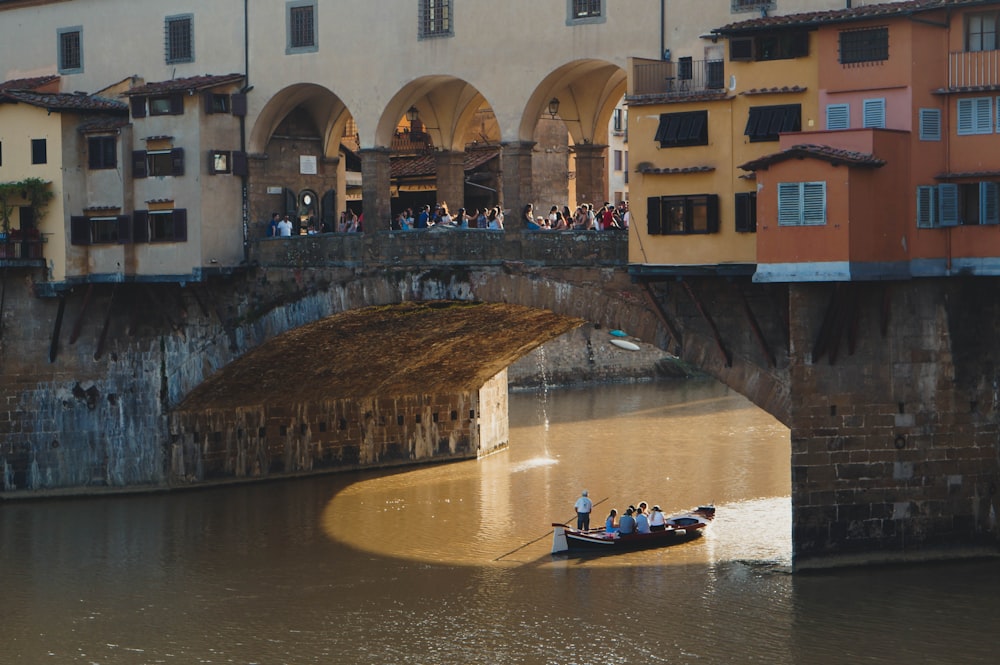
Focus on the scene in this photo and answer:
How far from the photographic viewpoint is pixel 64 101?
3972cm

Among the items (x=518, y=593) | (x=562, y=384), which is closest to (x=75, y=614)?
(x=518, y=593)

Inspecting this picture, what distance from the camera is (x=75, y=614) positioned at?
30.0 metres

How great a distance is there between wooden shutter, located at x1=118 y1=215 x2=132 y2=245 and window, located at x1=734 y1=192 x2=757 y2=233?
15288 millimetres

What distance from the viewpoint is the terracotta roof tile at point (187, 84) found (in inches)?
1505

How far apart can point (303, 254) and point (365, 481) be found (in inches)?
291

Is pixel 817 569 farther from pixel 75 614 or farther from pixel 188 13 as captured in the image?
pixel 188 13

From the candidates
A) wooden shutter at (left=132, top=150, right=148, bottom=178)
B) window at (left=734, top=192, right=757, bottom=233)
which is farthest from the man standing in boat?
wooden shutter at (left=132, top=150, right=148, bottom=178)

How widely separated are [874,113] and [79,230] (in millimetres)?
18924

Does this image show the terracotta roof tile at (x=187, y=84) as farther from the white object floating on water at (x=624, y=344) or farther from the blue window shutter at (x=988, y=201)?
the white object floating on water at (x=624, y=344)

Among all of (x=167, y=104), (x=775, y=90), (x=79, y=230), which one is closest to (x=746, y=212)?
(x=775, y=90)

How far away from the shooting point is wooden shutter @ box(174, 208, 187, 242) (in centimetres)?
3859

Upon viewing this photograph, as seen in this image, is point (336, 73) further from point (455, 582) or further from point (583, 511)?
point (455, 582)

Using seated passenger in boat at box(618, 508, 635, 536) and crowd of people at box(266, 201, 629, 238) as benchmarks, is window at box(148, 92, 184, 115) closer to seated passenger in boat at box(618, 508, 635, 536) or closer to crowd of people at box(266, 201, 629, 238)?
crowd of people at box(266, 201, 629, 238)

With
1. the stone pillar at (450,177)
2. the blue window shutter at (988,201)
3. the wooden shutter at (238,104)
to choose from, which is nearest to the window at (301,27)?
the wooden shutter at (238,104)
